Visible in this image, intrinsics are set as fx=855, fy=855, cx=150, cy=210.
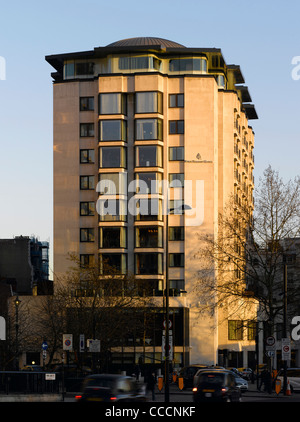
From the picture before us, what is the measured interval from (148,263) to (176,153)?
38.8 ft

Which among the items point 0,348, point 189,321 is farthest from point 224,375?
point 189,321

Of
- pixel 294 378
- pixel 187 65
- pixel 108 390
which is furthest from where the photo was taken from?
pixel 187 65

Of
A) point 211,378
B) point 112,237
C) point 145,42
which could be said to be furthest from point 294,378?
point 145,42

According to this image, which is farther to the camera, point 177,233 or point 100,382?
point 177,233

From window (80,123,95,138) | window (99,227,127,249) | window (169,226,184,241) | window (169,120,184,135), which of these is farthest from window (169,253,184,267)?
window (80,123,95,138)

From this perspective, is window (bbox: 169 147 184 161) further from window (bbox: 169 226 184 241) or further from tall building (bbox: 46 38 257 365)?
window (bbox: 169 226 184 241)

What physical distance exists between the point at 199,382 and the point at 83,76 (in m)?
60.9

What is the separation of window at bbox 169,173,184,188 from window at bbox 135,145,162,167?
6.02 feet

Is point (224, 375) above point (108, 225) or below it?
below

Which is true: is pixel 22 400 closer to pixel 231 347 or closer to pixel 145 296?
pixel 145 296

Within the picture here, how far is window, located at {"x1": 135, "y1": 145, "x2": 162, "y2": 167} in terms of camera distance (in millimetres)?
88375

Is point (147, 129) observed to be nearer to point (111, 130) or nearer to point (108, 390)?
point (111, 130)

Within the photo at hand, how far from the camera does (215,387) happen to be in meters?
35.6
